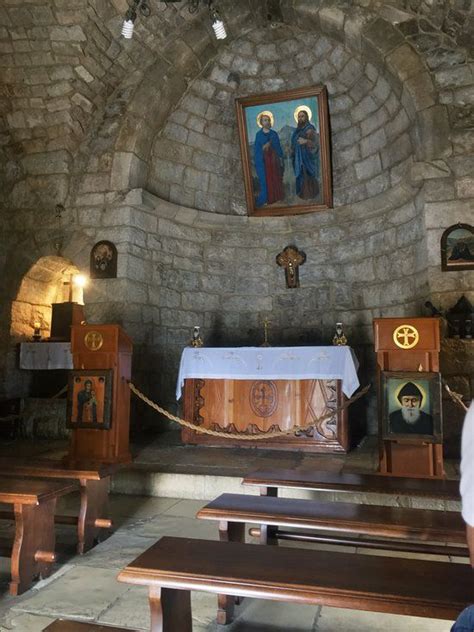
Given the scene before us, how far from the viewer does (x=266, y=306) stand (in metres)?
7.39

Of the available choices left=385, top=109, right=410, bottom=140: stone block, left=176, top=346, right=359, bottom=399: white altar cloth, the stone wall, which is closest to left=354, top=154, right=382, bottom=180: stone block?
the stone wall

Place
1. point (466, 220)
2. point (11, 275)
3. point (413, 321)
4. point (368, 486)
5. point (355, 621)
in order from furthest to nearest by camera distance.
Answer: point (11, 275) → point (466, 220) → point (413, 321) → point (368, 486) → point (355, 621)

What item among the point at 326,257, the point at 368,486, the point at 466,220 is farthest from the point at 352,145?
the point at 368,486

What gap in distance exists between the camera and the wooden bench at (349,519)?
2.03 metres

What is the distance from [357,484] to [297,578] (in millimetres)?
1266

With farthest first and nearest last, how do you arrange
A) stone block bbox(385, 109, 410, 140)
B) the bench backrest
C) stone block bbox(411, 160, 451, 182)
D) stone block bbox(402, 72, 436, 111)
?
stone block bbox(385, 109, 410, 140), stone block bbox(402, 72, 436, 111), stone block bbox(411, 160, 451, 182), the bench backrest

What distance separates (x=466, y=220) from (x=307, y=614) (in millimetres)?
4283

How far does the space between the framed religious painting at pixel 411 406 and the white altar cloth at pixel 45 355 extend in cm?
403

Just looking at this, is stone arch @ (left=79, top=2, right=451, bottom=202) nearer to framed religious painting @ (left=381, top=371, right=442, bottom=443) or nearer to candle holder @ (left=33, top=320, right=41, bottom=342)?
candle holder @ (left=33, top=320, right=41, bottom=342)

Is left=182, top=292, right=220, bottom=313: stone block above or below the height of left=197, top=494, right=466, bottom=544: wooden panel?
above

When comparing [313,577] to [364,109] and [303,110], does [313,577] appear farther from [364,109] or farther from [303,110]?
[364,109]

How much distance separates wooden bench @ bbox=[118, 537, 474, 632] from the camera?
1405 millimetres

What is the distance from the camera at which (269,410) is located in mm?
5297

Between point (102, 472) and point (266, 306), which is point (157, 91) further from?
point (102, 472)
